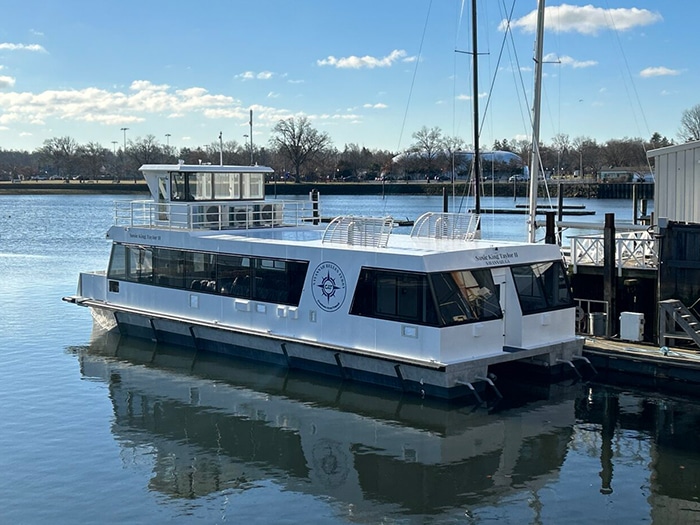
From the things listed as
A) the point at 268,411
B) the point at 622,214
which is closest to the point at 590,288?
the point at 268,411

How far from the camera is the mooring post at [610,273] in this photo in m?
20.3

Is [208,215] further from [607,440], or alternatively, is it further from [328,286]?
[607,440]

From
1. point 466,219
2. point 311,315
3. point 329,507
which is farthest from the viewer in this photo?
point 466,219

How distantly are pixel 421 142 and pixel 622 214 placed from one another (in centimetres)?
7142

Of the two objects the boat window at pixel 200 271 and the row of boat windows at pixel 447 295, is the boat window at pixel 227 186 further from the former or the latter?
the row of boat windows at pixel 447 295

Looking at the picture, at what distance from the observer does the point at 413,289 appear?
56.7 feet

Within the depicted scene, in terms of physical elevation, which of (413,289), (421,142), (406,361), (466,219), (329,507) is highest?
(421,142)

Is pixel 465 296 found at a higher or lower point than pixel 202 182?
lower

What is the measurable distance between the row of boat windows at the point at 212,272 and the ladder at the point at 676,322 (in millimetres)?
8063

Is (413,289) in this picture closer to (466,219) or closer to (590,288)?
(466,219)

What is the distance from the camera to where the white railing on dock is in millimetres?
21203

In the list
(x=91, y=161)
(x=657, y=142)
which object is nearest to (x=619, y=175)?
(x=657, y=142)

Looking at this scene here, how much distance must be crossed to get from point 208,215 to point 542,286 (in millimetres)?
10156

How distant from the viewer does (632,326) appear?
786 inches
